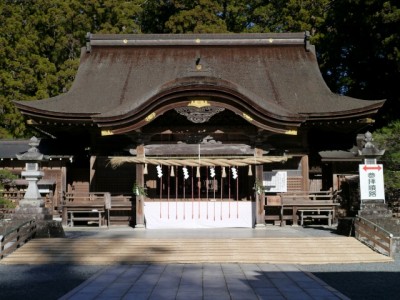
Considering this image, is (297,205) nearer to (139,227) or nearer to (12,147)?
(139,227)

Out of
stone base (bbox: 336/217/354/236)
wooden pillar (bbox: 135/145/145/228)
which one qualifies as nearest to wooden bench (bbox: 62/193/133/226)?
wooden pillar (bbox: 135/145/145/228)

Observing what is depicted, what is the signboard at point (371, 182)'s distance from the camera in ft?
34.8

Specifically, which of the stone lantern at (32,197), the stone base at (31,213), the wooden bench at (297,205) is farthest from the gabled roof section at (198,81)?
the stone base at (31,213)

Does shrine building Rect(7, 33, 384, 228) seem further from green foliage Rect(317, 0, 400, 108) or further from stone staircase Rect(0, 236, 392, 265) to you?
green foliage Rect(317, 0, 400, 108)

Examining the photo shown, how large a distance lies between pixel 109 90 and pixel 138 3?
14.6 metres

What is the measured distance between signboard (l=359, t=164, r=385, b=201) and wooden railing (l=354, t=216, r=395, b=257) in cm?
67

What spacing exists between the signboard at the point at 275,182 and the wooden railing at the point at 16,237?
698 cm

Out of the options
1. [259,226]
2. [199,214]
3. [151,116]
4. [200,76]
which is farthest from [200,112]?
[259,226]

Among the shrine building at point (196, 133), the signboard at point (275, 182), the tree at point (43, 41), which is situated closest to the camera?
the shrine building at point (196, 133)

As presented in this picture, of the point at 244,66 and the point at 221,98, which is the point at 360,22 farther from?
the point at 221,98

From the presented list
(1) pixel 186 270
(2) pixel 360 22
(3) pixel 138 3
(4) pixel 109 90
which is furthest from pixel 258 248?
(3) pixel 138 3

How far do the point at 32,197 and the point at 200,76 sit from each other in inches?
208

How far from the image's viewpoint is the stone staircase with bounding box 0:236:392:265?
8.80 meters

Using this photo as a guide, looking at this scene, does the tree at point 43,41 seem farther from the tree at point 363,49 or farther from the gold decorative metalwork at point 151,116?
the gold decorative metalwork at point 151,116
